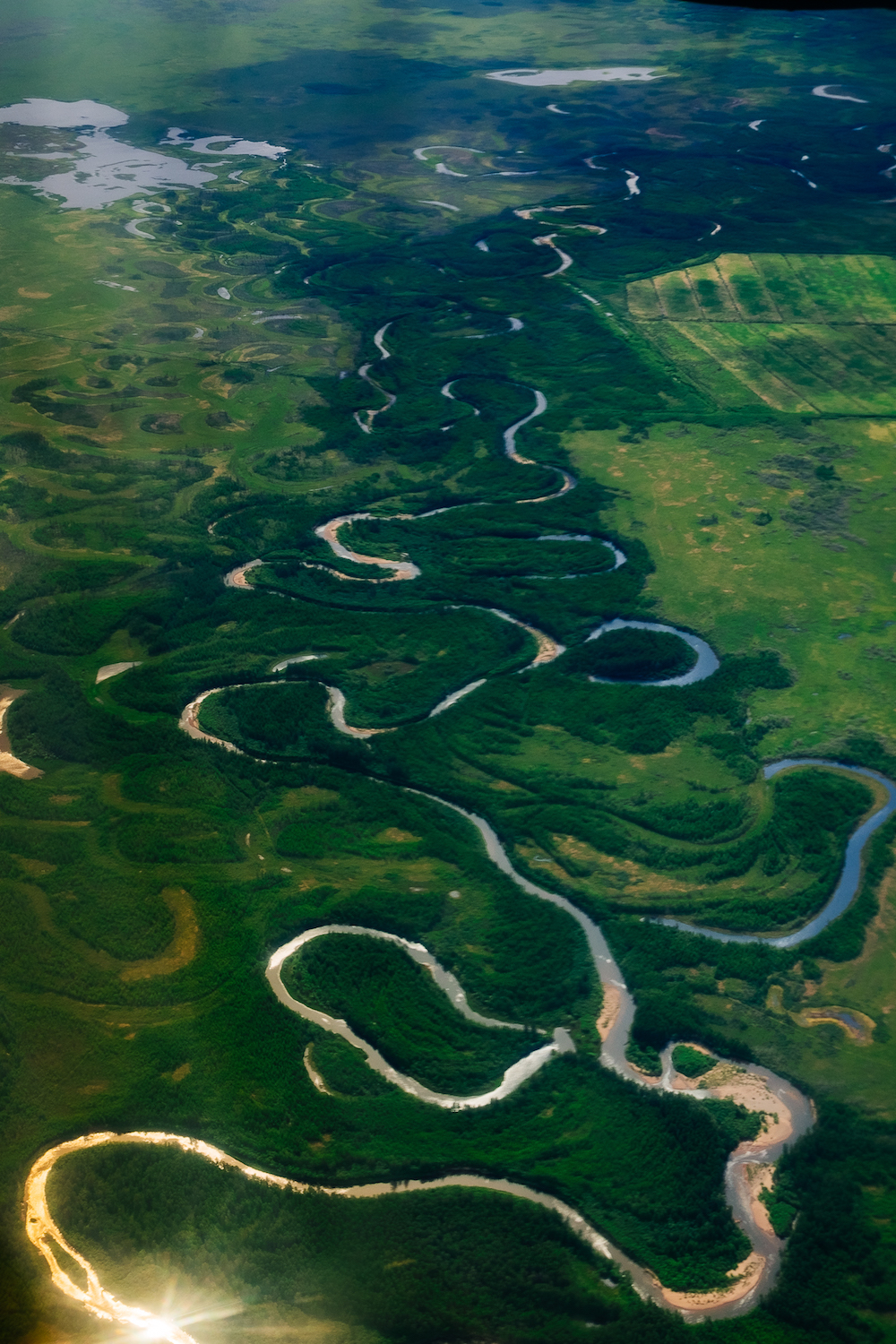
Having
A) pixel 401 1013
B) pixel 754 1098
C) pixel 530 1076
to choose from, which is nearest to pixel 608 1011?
pixel 530 1076

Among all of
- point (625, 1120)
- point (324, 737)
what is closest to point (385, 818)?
point (324, 737)

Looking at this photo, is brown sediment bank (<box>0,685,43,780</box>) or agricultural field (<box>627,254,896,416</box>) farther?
agricultural field (<box>627,254,896,416</box>)

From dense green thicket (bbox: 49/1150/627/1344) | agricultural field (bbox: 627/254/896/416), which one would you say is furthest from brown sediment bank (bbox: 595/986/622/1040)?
agricultural field (bbox: 627/254/896/416)

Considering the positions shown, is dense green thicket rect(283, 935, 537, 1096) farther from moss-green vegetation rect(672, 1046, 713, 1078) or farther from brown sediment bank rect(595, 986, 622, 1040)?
moss-green vegetation rect(672, 1046, 713, 1078)

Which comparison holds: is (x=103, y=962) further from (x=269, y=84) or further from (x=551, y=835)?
(x=269, y=84)

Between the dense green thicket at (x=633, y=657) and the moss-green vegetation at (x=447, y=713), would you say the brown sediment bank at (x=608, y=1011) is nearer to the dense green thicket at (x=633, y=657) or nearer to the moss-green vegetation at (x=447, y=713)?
the moss-green vegetation at (x=447, y=713)
